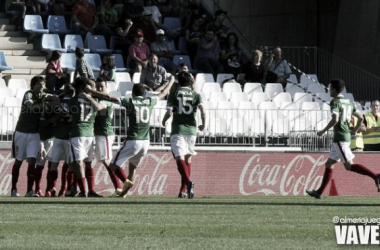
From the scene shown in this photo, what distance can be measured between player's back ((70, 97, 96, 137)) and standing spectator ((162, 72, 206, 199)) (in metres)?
1.49

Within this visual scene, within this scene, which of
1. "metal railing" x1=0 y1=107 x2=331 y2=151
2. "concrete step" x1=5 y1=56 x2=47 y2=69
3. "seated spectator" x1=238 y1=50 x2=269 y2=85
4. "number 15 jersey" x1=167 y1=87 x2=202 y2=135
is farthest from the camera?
"seated spectator" x1=238 y1=50 x2=269 y2=85

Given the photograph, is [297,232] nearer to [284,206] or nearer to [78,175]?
[284,206]

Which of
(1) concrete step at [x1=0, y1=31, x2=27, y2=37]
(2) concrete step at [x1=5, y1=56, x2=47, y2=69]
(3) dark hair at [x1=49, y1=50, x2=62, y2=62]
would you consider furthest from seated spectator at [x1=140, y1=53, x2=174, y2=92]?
(1) concrete step at [x1=0, y1=31, x2=27, y2=37]

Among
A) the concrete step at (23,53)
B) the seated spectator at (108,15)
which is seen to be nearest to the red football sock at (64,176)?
the concrete step at (23,53)

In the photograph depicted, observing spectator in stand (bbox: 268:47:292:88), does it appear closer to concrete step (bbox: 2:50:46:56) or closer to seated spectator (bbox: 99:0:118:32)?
seated spectator (bbox: 99:0:118:32)

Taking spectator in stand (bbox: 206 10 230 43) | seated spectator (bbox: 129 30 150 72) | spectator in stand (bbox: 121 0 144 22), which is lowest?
seated spectator (bbox: 129 30 150 72)

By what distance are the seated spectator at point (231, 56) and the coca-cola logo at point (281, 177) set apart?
4806 millimetres

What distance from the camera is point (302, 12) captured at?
1312 inches

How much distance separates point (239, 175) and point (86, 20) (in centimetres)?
652

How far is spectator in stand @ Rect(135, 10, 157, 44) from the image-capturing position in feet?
93.4

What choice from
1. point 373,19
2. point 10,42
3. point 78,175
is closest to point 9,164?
point 78,175

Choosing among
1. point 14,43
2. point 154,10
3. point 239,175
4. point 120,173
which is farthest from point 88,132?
point 154,10

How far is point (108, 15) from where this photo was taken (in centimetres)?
2859

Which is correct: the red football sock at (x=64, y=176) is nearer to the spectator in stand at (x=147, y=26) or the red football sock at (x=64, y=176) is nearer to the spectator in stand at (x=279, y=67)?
the spectator in stand at (x=147, y=26)
